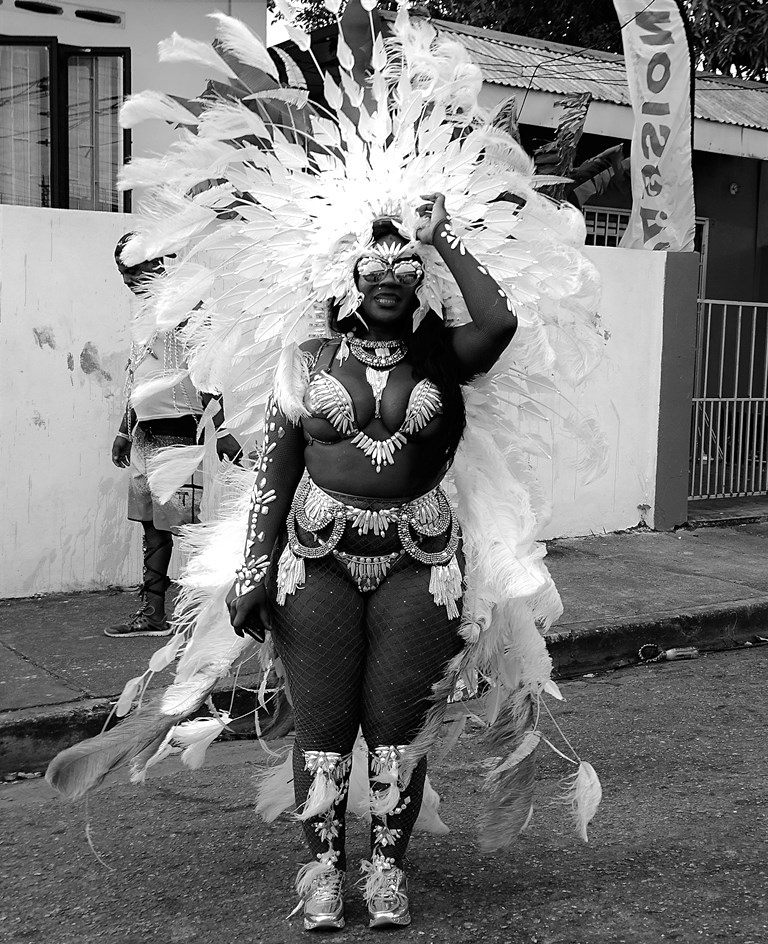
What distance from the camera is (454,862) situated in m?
3.67

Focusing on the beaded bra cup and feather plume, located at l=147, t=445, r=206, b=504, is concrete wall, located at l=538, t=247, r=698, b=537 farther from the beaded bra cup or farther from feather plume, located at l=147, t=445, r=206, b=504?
the beaded bra cup

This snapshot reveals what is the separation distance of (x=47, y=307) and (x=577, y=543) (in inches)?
165

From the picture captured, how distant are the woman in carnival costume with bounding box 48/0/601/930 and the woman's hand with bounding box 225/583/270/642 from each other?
1 cm

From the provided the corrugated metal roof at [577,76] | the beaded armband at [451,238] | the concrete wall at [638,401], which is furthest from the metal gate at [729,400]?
the beaded armband at [451,238]

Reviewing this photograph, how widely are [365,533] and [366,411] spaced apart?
33cm

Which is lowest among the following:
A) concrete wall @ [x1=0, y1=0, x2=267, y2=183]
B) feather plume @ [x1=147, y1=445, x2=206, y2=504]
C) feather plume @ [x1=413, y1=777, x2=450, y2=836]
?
feather plume @ [x1=413, y1=777, x2=450, y2=836]

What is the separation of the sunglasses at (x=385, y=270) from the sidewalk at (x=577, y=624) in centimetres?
243

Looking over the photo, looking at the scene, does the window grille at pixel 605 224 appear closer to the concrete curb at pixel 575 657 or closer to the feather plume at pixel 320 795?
the concrete curb at pixel 575 657

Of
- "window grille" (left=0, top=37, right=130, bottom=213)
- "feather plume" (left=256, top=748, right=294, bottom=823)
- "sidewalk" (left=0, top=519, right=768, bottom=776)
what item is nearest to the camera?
"feather plume" (left=256, top=748, right=294, bottom=823)

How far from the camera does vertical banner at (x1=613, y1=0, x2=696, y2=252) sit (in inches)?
357

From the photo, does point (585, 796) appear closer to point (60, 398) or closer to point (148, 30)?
point (60, 398)

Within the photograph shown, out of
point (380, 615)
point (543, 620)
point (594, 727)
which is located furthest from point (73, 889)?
point (594, 727)

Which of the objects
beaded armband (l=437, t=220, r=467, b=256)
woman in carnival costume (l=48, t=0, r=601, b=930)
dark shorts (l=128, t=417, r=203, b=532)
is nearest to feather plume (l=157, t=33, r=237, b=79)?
woman in carnival costume (l=48, t=0, r=601, b=930)

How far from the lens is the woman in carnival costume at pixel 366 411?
319 centimetres
